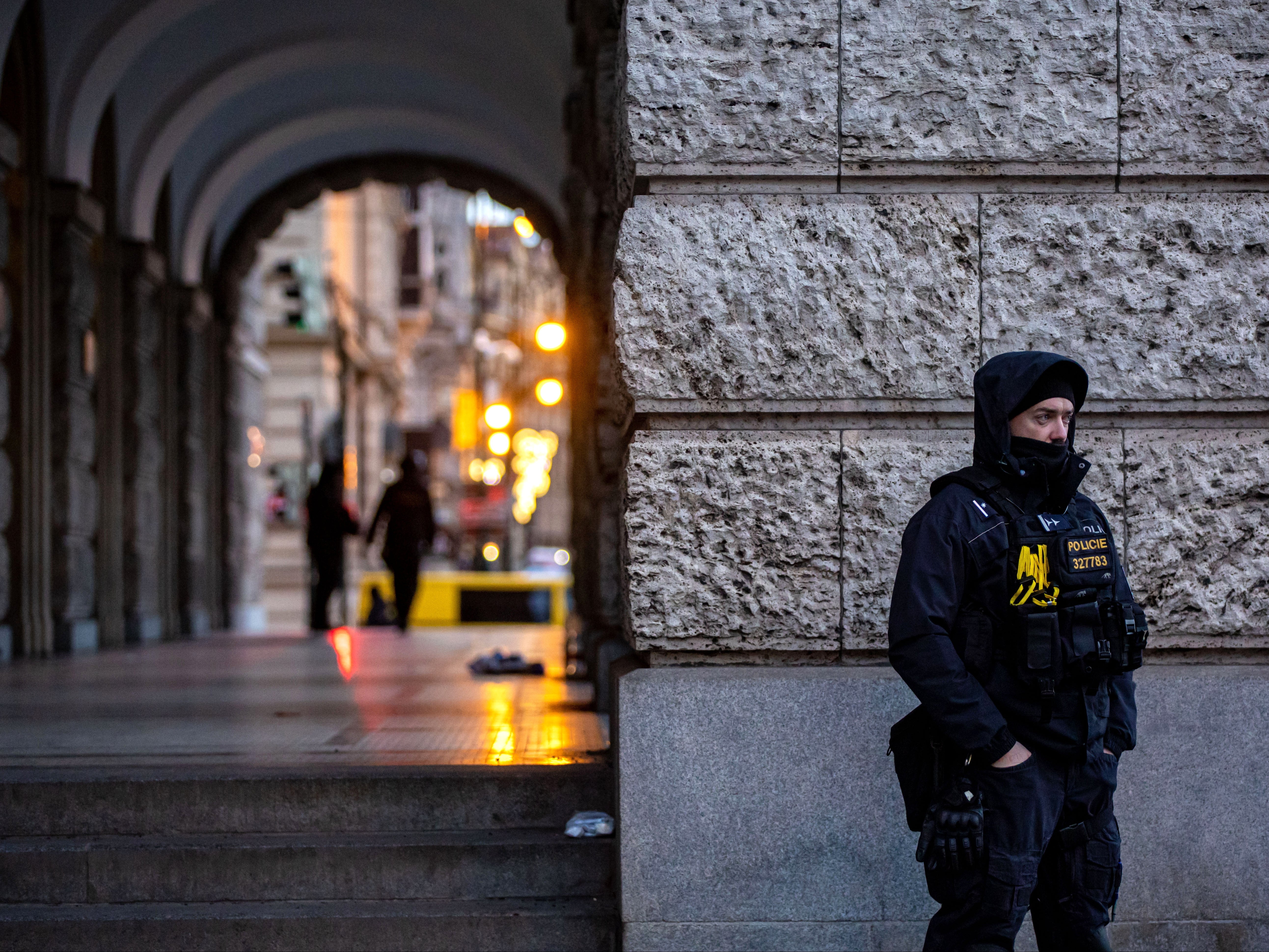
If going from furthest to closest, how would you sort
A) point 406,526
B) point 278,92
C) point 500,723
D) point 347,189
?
point 347,189 < point 406,526 < point 278,92 < point 500,723

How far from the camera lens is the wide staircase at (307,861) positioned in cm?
462

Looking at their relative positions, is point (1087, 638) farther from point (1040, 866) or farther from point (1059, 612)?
point (1040, 866)

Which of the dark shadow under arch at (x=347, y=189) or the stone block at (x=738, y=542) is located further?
the dark shadow under arch at (x=347, y=189)

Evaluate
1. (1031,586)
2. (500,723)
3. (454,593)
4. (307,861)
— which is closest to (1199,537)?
(1031,586)

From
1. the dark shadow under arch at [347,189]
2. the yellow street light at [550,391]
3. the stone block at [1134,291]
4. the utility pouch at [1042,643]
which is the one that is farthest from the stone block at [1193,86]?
the yellow street light at [550,391]

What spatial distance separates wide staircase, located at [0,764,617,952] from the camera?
15.1 feet

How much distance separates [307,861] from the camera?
4828 mm

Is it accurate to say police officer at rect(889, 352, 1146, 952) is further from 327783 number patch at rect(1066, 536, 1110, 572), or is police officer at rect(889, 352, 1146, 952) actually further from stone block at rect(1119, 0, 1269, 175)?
stone block at rect(1119, 0, 1269, 175)

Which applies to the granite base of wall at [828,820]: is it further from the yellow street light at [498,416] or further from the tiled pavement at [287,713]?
the yellow street light at [498,416]

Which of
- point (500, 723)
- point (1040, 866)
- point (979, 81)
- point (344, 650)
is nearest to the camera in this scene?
point (1040, 866)

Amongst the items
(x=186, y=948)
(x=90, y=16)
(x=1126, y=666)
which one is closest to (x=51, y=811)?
(x=186, y=948)

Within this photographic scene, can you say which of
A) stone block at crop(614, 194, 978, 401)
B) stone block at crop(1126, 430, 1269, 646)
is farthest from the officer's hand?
stone block at crop(614, 194, 978, 401)

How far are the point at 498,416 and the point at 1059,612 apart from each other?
65.1ft

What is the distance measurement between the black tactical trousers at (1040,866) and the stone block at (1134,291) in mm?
1624
